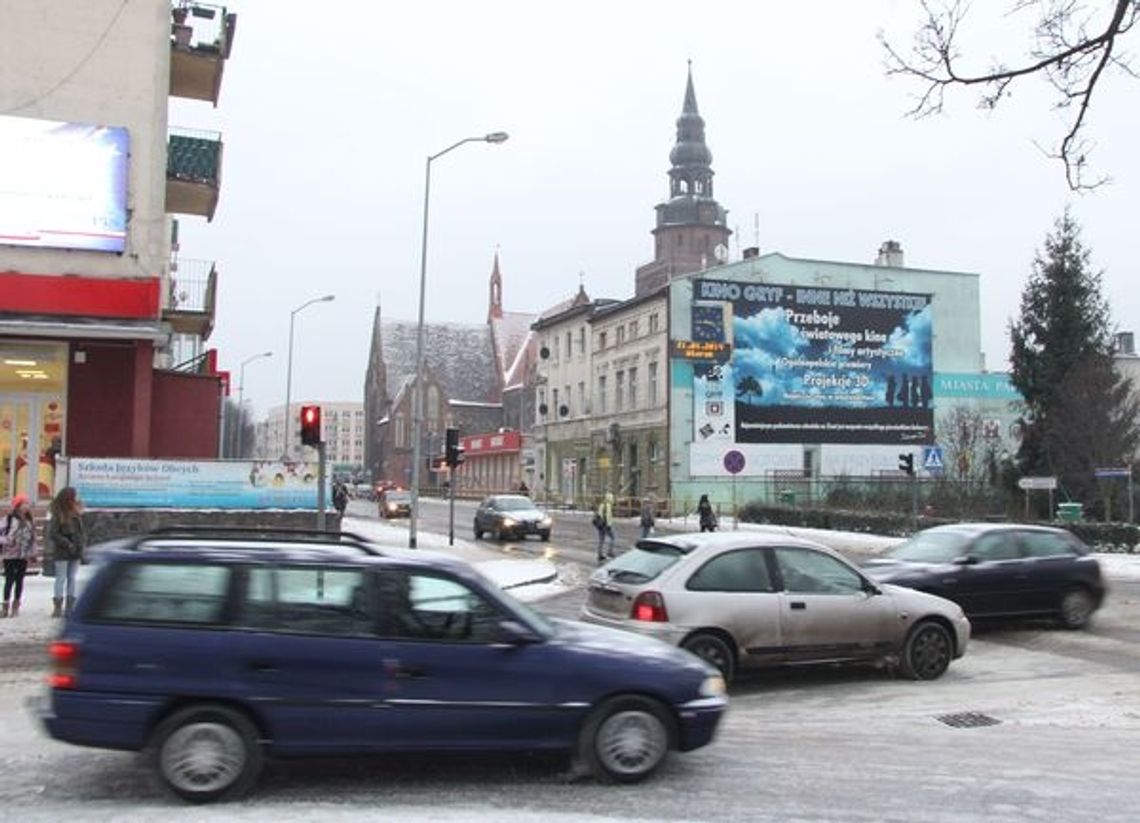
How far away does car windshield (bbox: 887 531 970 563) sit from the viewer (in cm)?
1396

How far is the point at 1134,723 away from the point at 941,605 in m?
2.26

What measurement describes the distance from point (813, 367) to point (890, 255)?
33.4 ft

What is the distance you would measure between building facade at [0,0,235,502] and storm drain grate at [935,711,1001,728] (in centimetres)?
1743

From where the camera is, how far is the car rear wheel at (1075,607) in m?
14.4

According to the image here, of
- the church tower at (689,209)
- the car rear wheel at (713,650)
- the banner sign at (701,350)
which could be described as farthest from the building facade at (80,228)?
the church tower at (689,209)

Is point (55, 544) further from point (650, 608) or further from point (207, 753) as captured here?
point (207, 753)

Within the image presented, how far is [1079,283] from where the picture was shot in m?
42.3

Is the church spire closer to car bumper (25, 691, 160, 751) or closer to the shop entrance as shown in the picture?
the shop entrance

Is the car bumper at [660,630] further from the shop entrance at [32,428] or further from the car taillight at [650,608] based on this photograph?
the shop entrance at [32,428]

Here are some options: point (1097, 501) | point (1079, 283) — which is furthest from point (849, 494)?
point (1079, 283)

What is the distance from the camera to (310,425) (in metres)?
16.7

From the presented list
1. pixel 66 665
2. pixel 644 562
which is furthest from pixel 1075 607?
pixel 66 665

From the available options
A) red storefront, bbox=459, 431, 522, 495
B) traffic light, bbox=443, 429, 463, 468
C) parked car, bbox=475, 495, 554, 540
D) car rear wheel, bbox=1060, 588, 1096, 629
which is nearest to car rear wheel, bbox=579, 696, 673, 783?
car rear wheel, bbox=1060, 588, 1096, 629

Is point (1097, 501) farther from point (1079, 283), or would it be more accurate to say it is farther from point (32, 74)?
point (32, 74)
